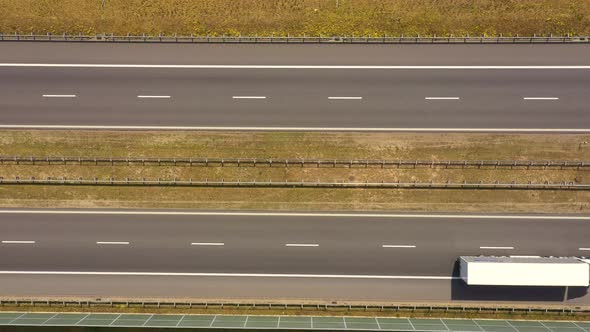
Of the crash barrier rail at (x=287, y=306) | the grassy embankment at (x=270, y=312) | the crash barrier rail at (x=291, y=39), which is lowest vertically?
the grassy embankment at (x=270, y=312)

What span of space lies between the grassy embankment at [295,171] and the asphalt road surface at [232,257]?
932mm

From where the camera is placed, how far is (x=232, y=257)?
2106 centimetres

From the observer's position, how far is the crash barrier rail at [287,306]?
67.6 ft

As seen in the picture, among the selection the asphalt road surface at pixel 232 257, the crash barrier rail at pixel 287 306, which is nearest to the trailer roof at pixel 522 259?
the asphalt road surface at pixel 232 257

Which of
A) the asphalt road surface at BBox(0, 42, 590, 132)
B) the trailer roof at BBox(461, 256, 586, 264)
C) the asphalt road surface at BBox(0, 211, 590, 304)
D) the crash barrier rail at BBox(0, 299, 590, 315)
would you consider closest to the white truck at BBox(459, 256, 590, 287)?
the trailer roof at BBox(461, 256, 586, 264)

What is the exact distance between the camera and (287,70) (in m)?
21.0

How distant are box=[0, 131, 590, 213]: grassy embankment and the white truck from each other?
2.96 metres

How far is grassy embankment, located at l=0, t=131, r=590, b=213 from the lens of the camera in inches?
811

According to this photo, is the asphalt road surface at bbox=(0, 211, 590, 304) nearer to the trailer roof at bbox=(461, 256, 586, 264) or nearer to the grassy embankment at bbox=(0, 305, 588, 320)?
the grassy embankment at bbox=(0, 305, 588, 320)

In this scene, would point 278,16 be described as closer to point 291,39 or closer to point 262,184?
point 291,39

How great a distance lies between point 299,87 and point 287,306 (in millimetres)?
12485

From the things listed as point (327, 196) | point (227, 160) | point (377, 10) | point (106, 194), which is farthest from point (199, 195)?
point (377, 10)

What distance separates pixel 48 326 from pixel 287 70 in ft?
62.5

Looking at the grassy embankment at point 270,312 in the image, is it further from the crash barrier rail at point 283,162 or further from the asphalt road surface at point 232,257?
the crash barrier rail at point 283,162
